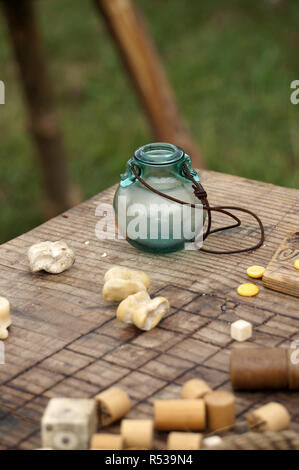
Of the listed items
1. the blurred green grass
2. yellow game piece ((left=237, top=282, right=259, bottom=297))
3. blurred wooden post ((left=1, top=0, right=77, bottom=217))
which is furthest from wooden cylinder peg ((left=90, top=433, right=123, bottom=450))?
the blurred green grass

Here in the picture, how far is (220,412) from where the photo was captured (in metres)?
1.06

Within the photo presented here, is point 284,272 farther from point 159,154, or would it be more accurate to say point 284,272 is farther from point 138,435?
point 138,435

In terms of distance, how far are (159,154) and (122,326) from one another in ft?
1.27

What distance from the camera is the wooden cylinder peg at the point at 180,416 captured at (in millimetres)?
1062

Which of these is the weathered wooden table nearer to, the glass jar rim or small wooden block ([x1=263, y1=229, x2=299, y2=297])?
small wooden block ([x1=263, y1=229, x2=299, y2=297])

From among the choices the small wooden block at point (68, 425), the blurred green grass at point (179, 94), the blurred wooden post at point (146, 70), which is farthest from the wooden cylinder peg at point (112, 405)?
the blurred green grass at point (179, 94)

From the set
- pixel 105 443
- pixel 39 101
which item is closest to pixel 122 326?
pixel 105 443

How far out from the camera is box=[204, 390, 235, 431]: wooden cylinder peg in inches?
41.7

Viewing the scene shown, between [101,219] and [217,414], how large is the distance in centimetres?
72

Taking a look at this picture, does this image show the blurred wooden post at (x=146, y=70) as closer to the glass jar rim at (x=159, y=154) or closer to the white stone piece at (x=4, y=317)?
the glass jar rim at (x=159, y=154)

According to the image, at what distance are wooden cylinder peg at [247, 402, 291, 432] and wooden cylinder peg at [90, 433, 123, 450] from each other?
19cm

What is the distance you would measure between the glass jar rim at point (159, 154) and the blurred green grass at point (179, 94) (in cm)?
185
